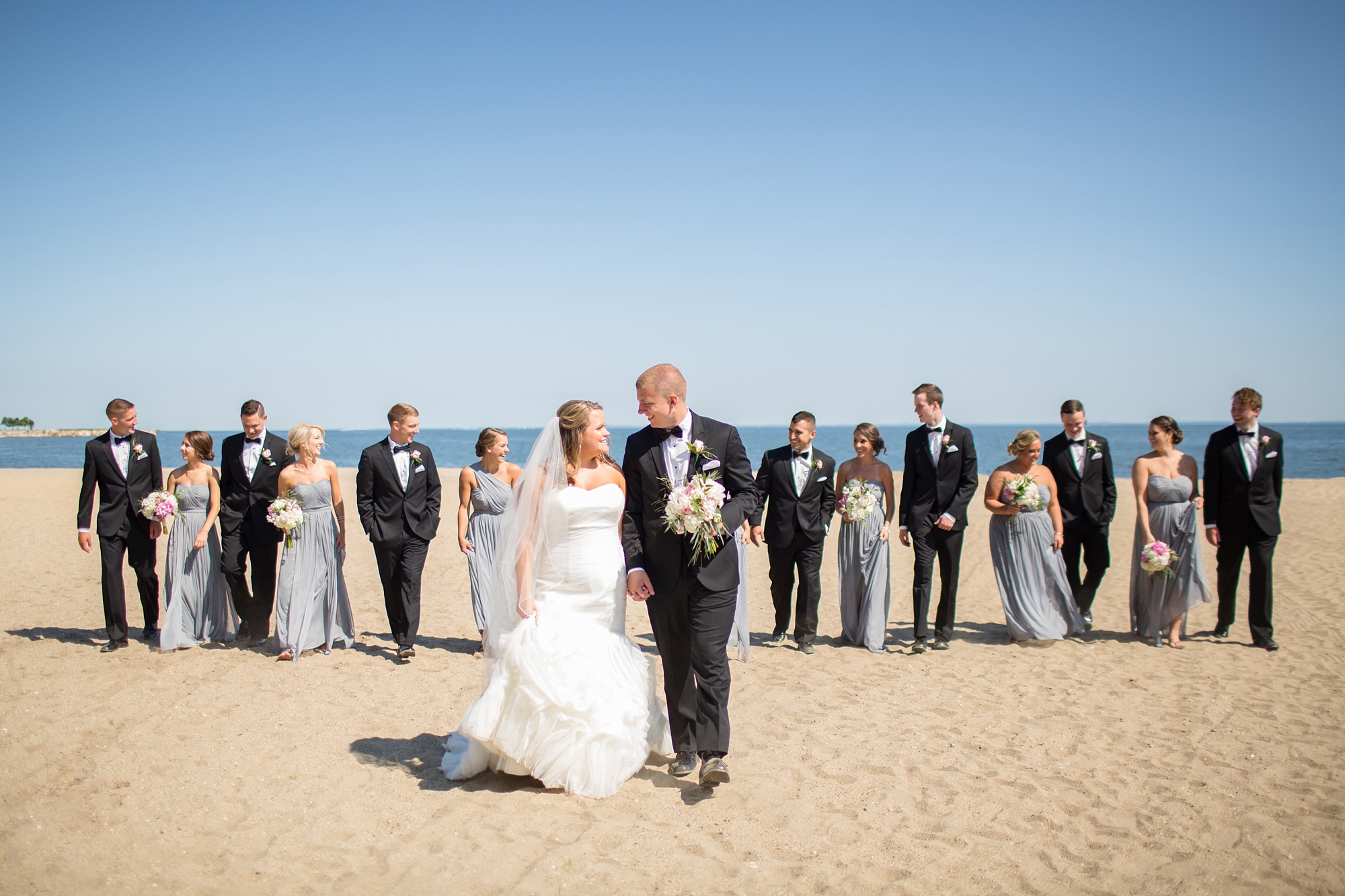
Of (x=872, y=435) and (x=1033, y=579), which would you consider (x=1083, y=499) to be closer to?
(x=1033, y=579)

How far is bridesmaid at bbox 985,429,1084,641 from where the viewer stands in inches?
332

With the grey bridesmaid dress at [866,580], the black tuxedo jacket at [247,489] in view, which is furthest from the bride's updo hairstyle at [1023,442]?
the black tuxedo jacket at [247,489]

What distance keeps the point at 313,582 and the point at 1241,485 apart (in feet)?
30.0

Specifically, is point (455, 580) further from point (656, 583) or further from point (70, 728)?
point (656, 583)

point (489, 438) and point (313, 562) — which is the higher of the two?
point (489, 438)

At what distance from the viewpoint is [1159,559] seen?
8219 millimetres

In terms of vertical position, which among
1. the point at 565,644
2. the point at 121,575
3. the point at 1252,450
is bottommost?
the point at 121,575

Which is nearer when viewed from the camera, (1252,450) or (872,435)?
(1252,450)

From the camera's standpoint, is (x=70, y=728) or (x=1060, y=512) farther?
(x=1060, y=512)

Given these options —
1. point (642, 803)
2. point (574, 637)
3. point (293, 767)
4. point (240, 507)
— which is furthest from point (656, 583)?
point (240, 507)

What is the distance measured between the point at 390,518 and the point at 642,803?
441 centimetres

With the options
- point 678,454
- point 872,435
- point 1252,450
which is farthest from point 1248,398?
point 678,454

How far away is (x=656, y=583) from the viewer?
4914 millimetres

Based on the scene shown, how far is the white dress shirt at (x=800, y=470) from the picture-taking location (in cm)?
852
